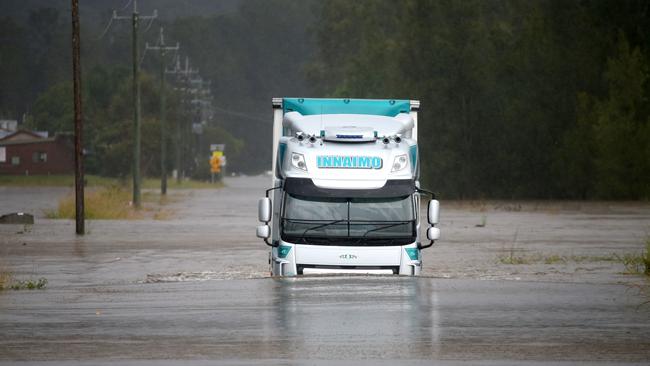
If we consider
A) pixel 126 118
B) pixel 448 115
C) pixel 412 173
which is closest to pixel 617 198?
pixel 448 115

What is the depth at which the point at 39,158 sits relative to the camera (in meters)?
154

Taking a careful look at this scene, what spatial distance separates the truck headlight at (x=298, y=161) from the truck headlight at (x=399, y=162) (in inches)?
54.9

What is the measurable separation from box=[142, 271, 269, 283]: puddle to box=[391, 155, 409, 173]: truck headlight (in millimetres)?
4663

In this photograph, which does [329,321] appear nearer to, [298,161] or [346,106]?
[298,161]

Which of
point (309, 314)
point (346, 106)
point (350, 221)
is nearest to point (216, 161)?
point (346, 106)

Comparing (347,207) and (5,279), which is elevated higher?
(347,207)

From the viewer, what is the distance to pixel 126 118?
500 ft

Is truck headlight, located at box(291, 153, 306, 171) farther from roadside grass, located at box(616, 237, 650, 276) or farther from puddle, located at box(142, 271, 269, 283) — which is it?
roadside grass, located at box(616, 237, 650, 276)

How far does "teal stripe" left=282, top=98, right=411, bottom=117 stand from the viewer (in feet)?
75.4

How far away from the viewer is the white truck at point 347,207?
21.0m

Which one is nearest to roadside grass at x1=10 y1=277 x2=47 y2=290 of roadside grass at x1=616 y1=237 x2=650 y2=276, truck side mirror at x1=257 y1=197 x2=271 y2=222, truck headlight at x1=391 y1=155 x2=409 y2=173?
truck side mirror at x1=257 y1=197 x2=271 y2=222

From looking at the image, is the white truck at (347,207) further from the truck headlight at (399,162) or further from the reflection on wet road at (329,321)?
Answer: the reflection on wet road at (329,321)

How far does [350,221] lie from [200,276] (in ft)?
16.7

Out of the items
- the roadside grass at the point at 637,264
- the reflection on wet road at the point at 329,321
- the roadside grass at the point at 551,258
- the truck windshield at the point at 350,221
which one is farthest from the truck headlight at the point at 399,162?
the roadside grass at the point at 551,258
